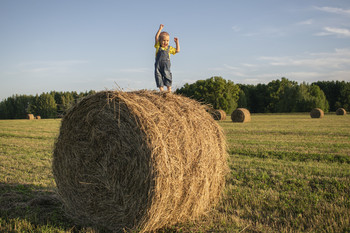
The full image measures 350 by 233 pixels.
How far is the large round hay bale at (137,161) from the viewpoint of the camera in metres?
3.73

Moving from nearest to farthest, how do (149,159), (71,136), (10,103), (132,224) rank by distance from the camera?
(149,159), (132,224), (71,136), (10,103)

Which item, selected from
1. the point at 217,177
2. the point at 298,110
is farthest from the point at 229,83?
the point at 217,177

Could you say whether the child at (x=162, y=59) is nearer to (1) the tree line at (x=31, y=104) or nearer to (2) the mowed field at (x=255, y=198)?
(2) the mowed field at (x=255, y=198)

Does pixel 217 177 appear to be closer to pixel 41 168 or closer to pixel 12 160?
pixel 41 168

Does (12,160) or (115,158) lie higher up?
(115,158)

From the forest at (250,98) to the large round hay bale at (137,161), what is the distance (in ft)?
158

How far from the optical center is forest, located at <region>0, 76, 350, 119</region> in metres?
61.3

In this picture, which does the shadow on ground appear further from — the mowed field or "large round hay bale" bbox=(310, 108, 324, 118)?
"large round hay bale" bbox=(310, 108, 324, 118)

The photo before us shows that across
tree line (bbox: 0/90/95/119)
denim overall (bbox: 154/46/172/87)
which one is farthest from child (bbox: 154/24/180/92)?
tree line (bbox: 0/90/95/119)

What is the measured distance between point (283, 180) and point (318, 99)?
207ft

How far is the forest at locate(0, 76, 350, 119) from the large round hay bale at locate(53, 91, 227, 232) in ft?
158

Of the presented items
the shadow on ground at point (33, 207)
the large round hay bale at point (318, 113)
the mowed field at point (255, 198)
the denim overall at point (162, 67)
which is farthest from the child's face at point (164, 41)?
the large round hay bale at point (318, 113)

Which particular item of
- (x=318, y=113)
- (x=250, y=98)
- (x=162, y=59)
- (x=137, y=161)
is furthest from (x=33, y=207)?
(x=250, y=98)

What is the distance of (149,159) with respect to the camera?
367 cm
